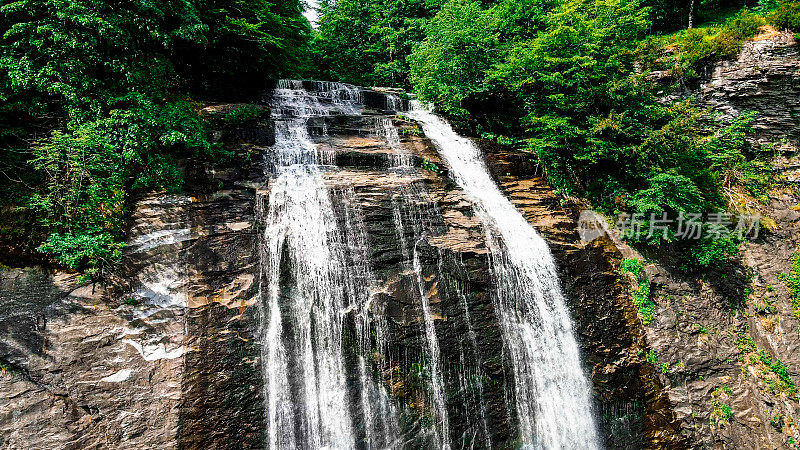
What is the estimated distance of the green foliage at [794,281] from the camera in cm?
781

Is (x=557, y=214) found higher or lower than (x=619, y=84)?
lower

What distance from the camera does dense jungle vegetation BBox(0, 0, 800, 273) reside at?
17.1 ft

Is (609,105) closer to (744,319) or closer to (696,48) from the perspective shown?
(696,48)

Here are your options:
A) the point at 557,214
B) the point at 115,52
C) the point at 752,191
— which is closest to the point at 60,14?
the point at 115,52

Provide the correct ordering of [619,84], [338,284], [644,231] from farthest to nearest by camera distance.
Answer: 1. [619,84]
2. [644,231]
3. [338,284]

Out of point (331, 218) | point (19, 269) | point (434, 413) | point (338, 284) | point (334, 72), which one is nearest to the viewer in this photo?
point (19, 269)

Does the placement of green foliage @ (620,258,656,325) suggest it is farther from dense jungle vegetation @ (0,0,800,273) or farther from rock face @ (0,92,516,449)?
rock face @ (0,92,516,449)

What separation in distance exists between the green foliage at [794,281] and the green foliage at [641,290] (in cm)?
358

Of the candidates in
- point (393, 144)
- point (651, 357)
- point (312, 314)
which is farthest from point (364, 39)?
point (651, 357)

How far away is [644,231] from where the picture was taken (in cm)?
802

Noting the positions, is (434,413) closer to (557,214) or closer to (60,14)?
(557,214)

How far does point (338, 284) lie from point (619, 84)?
8685mm

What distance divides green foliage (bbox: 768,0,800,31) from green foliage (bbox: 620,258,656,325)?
833 centimetres

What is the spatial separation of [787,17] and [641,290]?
9.18 m
